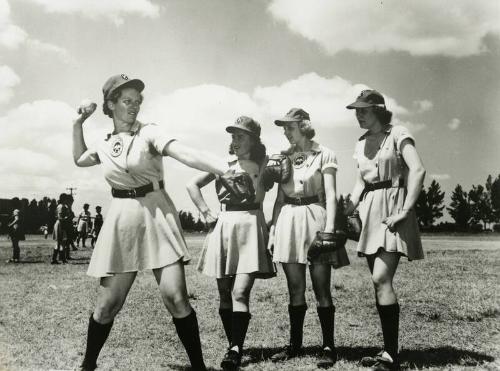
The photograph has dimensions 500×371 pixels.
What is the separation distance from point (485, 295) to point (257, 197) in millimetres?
4485

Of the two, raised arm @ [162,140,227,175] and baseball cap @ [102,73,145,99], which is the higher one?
baseball cap @ [102,73,145,99]

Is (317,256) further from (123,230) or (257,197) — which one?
(123,230)

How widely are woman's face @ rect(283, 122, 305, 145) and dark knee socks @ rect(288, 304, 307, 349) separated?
1461mm

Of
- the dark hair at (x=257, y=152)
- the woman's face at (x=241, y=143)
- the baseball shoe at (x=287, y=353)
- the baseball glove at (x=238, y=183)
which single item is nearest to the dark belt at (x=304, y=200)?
the dark hair at (x=257, y=152)

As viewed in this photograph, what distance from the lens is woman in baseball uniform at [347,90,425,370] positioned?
3.92 m

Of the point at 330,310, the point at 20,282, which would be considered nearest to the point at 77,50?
the point at 330,310

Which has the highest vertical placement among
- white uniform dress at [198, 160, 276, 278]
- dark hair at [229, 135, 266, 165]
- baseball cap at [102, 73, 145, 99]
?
baseball cap at [102, 73, 145, 99]

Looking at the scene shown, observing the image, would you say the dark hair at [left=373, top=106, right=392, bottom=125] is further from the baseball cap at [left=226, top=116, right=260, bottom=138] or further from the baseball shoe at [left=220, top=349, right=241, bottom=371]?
the baseball shoe at [left=220, top=349, right=241, bottom=371]

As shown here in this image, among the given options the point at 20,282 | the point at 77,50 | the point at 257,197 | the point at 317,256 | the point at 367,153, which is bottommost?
the point at 20,282

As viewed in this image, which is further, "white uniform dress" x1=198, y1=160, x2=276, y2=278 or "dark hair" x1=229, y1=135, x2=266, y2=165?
"dark hair" x1=229, y1=135, x2=266, y2=165

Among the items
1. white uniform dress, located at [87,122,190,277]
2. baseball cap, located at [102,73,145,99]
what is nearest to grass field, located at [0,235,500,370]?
white uniform dress, located at [87,122,190,277]

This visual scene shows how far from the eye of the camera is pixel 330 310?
14.6 feet

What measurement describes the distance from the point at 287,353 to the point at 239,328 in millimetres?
617

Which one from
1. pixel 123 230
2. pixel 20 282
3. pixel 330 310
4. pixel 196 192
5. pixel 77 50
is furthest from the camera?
pixel 20 282
